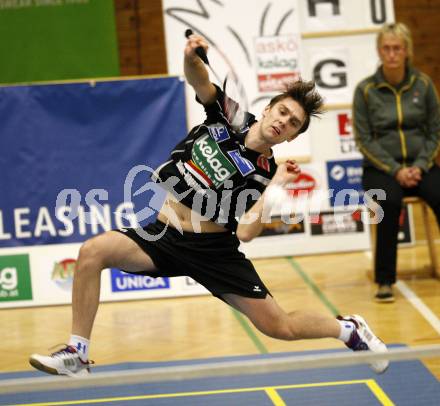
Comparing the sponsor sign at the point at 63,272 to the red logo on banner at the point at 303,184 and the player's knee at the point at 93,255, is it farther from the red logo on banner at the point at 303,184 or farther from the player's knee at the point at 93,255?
the player's knee at the point at 93,255

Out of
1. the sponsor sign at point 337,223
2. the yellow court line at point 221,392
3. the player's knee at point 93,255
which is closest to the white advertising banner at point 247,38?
the sponsor sign at point 337,223

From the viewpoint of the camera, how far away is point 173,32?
9.41 m

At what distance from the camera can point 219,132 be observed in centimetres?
543

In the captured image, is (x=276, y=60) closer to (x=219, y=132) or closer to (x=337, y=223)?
(x=337, y=223)

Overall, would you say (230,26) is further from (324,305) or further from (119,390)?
(119,390)

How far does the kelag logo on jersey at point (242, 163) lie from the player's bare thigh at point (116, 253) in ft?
2.40

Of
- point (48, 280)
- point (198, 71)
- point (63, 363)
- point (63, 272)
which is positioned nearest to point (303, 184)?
point (63, 272)

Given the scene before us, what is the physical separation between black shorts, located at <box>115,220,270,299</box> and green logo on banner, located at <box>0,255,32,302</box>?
3.31 m

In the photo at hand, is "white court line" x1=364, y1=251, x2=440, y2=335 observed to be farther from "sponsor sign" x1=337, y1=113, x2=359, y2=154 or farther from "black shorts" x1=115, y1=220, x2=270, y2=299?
"black shorts" x1=115, y1=220, x2=270, y2=299

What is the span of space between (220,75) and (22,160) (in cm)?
221

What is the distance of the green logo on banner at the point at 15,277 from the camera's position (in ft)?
27.7

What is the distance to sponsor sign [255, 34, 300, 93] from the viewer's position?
31.1ft

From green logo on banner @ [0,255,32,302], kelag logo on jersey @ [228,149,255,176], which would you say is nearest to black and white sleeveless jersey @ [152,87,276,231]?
kelag logo on jersey @ [228,149,255,176]

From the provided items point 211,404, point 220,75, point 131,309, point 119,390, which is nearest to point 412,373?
point 211,404
